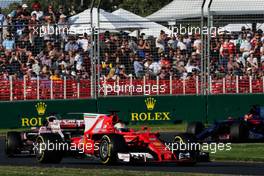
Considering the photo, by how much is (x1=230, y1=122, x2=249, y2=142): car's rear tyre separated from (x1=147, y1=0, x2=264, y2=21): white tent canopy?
21.1 ft

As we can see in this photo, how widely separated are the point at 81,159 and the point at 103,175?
4599 mm

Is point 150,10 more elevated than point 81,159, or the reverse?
point 150,10

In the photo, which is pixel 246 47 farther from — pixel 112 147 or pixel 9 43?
pixel 112 147

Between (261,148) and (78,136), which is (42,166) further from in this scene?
(261,148)

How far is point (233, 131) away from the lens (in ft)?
72.0

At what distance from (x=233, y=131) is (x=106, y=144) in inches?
251

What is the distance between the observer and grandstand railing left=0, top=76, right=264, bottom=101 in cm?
2561

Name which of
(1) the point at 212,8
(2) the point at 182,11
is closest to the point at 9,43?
(2) the point at 182,11

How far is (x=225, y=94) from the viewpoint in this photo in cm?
2755

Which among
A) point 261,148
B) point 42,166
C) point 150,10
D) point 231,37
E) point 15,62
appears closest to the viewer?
point 42,166

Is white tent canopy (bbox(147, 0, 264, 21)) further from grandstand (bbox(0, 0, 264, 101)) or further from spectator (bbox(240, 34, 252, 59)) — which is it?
spectator (bbox(240, 34, 252, 59))

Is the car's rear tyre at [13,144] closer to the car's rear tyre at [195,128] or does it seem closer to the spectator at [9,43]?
the car's rear tyre at [195,128]

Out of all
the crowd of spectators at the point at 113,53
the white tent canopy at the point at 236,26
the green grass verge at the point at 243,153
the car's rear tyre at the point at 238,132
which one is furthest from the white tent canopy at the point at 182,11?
the green grass verge at the point at 243,153

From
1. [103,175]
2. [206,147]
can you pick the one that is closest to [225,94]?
[206,147]
